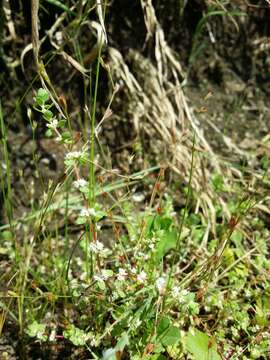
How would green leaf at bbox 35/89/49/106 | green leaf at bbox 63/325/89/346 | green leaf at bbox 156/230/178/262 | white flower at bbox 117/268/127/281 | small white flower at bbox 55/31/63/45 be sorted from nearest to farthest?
green leaf at bbox 35/89/49/106 < white flower at bbox 117/268/127/281 < green leaf at bbox 63/325/89/346 < green leaf at bbox 156/230/178/262 < small white flower at bbox 55/31/63/45

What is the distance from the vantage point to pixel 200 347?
52.3 inches

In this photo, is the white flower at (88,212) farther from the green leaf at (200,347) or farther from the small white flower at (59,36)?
the small white flower at (59,36)

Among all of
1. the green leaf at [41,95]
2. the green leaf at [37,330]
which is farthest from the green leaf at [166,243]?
the green leaf at [41,95]

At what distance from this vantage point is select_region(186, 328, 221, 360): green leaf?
1312mm

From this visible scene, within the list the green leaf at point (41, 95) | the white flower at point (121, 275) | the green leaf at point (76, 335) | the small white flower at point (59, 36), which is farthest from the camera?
the small white flower at point (59, 36)

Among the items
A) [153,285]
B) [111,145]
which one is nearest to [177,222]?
[111,145]

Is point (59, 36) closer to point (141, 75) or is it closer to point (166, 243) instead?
point (141, 75)

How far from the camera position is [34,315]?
1.53 meters

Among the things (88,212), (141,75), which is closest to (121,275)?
(88,212)

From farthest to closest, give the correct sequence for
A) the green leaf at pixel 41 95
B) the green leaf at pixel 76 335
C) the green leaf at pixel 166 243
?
the green leaf at pixel 166 243
the green leaf at pixel 76 335
the green leaf at pixel 41 95

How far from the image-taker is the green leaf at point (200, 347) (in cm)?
131

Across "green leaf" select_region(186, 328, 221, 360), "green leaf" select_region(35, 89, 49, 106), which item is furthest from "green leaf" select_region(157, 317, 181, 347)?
"green leaf" select_region(35, 89, 49, 106)

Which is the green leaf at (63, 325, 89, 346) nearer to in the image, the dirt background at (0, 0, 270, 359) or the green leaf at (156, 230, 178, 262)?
the green leaf at (156, 230, 178, 262)

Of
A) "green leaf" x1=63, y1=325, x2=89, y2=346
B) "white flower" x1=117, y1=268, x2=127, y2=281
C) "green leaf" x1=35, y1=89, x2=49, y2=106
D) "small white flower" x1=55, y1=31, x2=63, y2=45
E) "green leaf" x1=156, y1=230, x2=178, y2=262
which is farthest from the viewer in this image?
"small white flower" x1=55, y1=31, x2=63, y2=45
